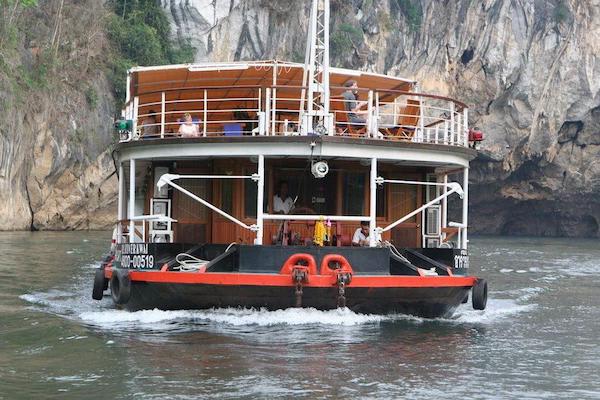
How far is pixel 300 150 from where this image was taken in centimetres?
1184

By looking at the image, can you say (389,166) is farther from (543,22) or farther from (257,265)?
(543,22)

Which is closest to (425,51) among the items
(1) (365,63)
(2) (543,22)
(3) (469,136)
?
(1) (365,63)

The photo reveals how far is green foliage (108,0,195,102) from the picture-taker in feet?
147

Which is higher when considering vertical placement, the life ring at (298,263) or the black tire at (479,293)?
the life ring at (298,263)

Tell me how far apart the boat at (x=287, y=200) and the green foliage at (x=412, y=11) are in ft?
123

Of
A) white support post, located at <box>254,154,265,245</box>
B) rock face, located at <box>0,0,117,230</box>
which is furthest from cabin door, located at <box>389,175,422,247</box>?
rock face, located at <box>0,0,117,230</box>

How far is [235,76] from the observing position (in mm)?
14711

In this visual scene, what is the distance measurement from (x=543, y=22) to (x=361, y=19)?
9920mm

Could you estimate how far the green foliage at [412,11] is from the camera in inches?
2037

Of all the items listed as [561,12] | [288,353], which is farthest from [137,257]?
[561,12]

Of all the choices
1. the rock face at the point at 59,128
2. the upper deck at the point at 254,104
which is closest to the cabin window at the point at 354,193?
the upper deck at the point at 254,104

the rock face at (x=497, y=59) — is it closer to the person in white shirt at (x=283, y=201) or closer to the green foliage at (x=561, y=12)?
the green foliage at (x=561, y=12)

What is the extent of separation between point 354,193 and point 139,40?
110ft

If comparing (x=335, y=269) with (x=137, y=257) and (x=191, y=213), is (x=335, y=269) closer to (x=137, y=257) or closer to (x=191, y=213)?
(x=137, y=257)
